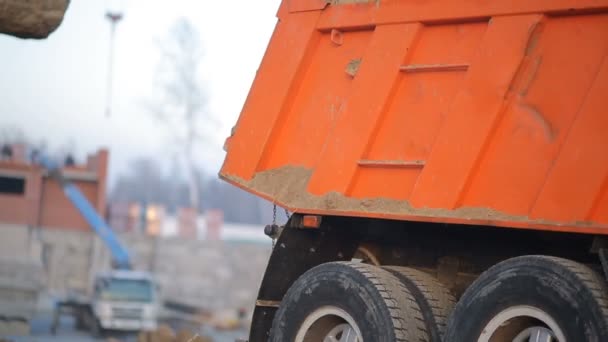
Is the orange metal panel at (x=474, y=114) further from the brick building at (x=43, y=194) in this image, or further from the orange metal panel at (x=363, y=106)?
the brick building at (x=43, y=194)

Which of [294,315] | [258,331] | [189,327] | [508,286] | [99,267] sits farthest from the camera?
[99,267]

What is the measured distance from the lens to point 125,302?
3631 cm

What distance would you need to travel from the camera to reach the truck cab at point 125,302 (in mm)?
35594

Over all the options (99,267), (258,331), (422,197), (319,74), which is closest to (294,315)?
(258,331)

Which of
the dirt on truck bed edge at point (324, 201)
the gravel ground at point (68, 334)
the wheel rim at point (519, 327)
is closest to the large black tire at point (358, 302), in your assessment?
the dirt on truck bed edge at point (324, 201)

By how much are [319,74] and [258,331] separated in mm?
1910

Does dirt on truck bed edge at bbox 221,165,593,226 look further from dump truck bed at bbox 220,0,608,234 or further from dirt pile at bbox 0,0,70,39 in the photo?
dirt pile at bbox 0,0,70,39

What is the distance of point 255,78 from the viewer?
8.63 meters

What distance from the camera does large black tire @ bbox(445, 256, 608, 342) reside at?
5707 mm

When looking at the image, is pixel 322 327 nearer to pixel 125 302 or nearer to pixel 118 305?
pixel 118 305

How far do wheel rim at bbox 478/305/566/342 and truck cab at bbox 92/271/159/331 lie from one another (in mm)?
30163

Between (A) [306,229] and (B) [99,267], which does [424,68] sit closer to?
(A) [306,229]

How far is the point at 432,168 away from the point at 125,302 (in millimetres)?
30349

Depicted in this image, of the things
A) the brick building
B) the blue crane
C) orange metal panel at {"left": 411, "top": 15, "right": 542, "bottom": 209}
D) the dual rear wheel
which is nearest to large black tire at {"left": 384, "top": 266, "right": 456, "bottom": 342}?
the dual rear wheel
